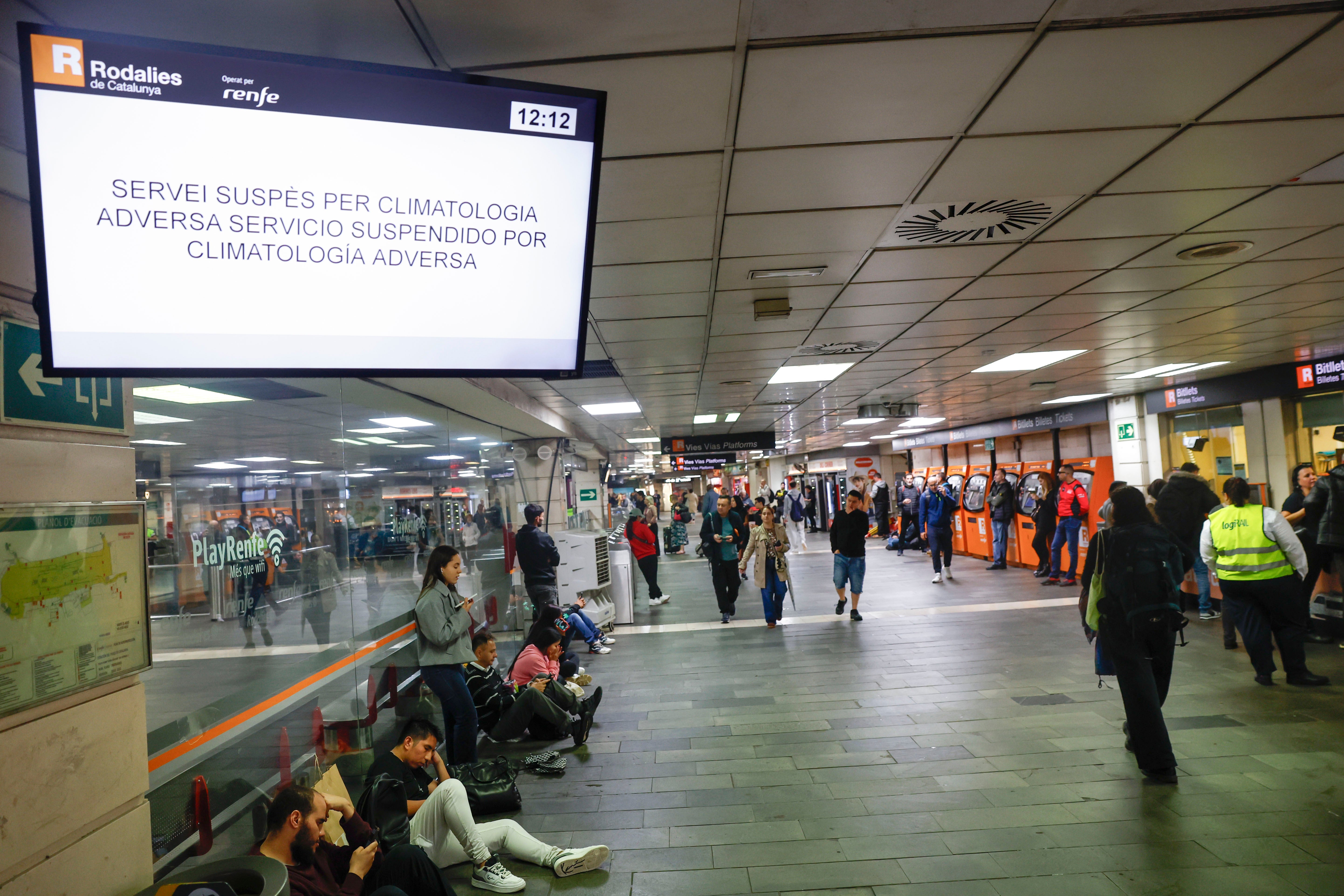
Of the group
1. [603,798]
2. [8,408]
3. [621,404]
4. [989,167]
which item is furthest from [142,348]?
[621,404]

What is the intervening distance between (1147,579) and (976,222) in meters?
2.23

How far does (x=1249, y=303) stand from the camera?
18.7 ft

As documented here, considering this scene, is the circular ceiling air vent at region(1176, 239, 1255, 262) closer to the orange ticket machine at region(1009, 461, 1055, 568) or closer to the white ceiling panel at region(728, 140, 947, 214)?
the white ceiling panel at region(728, 140, 947, 214)

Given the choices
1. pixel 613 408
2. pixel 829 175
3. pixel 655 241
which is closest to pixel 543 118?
pixel 829 175

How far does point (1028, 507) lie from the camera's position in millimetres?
13594

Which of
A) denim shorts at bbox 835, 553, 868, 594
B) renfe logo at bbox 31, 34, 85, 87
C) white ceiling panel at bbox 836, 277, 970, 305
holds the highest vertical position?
white ceiling panel at bbox 836, 277, 970, 305

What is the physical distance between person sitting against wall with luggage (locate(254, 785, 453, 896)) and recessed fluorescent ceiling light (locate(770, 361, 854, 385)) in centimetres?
564

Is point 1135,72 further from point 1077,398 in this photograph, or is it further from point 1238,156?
point 1077,398

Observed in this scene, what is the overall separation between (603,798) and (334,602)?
6.56 feet

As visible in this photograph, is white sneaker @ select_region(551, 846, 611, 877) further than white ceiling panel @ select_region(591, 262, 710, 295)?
No

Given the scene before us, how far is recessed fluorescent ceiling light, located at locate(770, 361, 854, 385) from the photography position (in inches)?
300

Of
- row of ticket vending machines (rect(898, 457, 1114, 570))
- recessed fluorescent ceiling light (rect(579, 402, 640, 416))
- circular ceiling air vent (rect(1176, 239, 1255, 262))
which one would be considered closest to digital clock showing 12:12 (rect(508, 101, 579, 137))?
circular ceiling air vent (rect(1176, 239, 1255, 262))

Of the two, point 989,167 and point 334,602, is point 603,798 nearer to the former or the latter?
point 334,602

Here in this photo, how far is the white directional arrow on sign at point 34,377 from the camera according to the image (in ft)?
5.86
